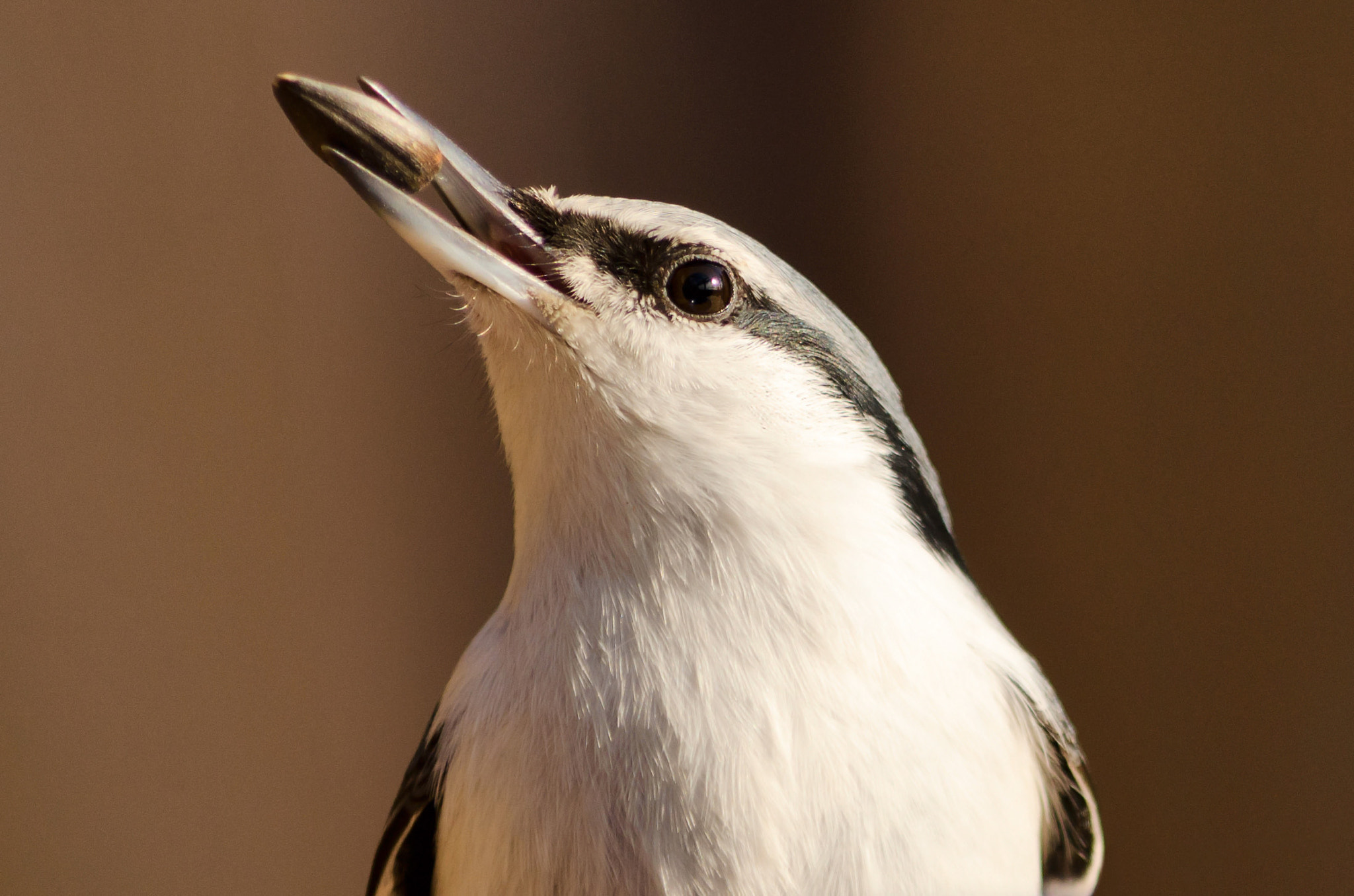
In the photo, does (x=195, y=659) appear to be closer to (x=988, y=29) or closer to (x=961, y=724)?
(x=961, y=724)

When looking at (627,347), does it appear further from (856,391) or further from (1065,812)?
(1065,812)

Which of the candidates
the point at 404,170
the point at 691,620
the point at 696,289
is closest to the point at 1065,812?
the point at 691,620

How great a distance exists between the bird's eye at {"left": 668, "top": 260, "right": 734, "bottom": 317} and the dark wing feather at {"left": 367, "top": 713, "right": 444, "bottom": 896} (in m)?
0.33

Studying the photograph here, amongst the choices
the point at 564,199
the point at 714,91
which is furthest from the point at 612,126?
the point at 564,199

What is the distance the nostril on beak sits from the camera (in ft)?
1.79

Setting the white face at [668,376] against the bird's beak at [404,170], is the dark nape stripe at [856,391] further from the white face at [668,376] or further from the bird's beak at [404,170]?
the bird's beak at [404,170]

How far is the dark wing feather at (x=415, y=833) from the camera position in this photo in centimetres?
64

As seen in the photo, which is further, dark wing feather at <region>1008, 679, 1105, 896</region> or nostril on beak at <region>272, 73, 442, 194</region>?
dark wing feather at <region>1008, 679, 1105, 896</region>

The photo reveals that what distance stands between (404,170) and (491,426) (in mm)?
479

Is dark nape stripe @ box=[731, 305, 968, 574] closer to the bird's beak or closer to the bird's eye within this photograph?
the bird's eye

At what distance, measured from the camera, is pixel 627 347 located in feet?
1.98

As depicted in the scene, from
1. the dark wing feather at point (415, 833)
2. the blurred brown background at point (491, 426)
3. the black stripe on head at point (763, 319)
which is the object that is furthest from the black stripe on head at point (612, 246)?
the blurred brown background at point (491, 426)

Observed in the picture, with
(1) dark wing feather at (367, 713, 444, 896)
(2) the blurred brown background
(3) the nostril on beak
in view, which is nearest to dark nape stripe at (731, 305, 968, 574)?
(3) the nostril on beak

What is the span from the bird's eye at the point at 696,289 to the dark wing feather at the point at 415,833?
0.33 metres
